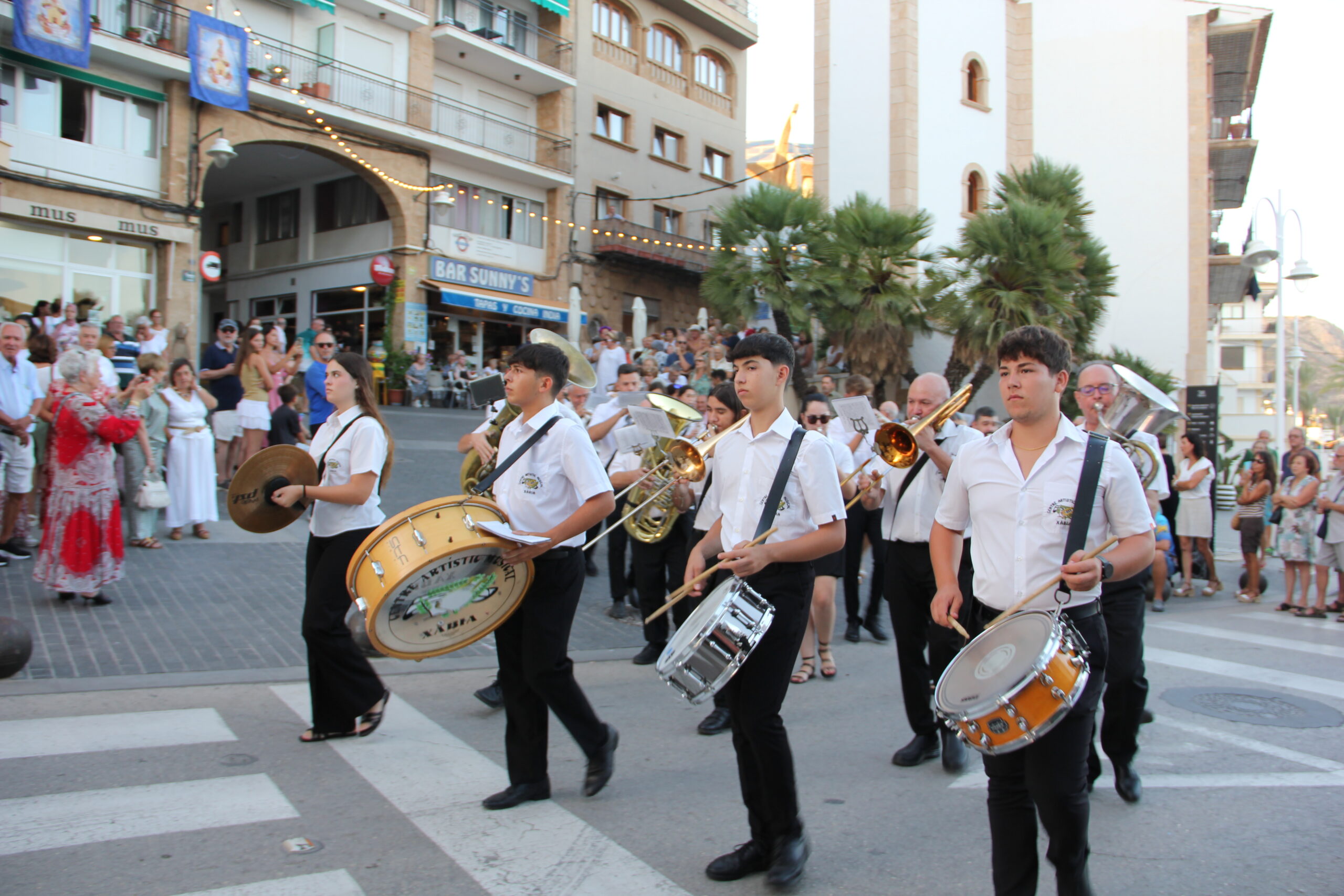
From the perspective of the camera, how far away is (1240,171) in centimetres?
3581

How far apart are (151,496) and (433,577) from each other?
6.70m

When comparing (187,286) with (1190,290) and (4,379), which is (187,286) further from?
(1190,290)

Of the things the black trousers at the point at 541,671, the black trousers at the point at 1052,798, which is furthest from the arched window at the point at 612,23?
the black trousers at the point at 1052,798

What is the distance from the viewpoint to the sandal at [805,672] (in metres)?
6.61

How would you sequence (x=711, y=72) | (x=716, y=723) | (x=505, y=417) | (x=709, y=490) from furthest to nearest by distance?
(x=711, y=72)
(x=505, y=417)
(x=716, y=723)
(x=709, y=490)

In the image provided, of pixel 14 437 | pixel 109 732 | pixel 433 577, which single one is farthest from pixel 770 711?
pixel 14 437

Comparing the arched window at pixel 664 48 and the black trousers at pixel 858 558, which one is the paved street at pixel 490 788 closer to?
the black trousers at pixel 858 558

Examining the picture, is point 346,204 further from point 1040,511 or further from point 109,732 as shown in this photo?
point 1040,511

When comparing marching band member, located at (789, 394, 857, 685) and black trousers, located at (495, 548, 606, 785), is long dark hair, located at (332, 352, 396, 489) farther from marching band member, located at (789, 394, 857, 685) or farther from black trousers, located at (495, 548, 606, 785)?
marching band member, located at (789, 394, 857, 685)

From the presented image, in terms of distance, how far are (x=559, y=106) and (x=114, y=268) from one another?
14395mm

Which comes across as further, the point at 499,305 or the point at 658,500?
the point at 499,305

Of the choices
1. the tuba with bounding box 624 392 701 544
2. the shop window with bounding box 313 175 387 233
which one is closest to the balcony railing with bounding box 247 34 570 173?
the shop window with bounding box 313 175 387 233

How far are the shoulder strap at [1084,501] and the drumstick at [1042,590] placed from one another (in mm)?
43

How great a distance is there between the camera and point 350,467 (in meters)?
4.73
